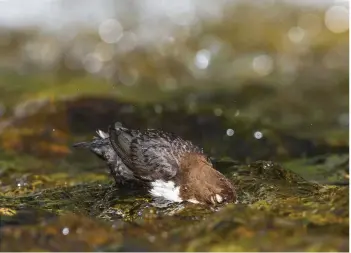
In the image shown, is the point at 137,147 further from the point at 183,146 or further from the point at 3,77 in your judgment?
the point at 3,77

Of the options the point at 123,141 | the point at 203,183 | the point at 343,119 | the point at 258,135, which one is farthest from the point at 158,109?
the point at 203,183

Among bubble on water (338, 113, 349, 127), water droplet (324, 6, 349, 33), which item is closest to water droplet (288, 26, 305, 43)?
water droplet (324, 6, 349, 33)

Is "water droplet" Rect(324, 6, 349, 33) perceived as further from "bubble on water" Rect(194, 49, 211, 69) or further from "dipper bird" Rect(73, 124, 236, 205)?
"dipper bird" Rect(73, 124, 236, 205)

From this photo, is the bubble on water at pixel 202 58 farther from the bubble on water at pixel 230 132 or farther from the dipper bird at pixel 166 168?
the dipper bird at pixel 166 168

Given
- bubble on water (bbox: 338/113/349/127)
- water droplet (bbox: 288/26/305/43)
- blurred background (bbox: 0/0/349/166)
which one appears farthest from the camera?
water droplet (bbox: 288/26/305/43)

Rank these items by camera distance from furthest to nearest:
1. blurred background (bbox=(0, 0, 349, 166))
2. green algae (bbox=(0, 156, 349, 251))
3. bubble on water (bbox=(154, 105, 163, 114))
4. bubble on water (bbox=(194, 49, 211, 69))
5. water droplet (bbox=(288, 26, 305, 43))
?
water droplet (bbox=(288, 26, 305, 43)) → bubble on water (bbox=(194, 49, 211, 69)) → bubble on water (bbox=(154, 105, 163, 114)) → blurred background (bbox=(0, 0, 349, 166)) → green algae (bbox=(0, 156, 349, 251))

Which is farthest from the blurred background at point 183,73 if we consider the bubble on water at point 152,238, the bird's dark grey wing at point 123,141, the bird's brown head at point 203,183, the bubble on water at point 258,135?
the bubble on water at point 152,238

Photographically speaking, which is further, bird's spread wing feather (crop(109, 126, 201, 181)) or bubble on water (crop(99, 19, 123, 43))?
bubble on water (crop(99, 19, 123, 43))

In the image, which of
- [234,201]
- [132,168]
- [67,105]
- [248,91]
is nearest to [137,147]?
[132,168]

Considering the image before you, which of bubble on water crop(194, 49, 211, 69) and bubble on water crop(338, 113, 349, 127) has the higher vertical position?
bubble on water crop(194, 49, 211, 69)
